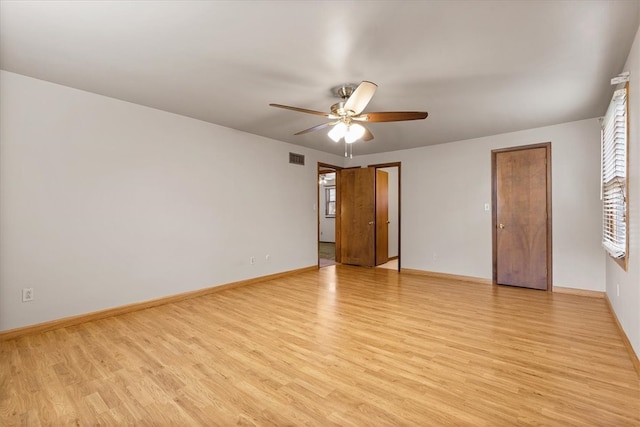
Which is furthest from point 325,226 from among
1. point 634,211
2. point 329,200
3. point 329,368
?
point 634,211

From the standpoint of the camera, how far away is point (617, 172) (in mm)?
2668

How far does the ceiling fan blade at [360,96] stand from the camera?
91.8 inches

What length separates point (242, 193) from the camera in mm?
4730

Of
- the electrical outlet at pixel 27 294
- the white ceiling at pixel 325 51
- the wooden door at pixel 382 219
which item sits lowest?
the electrical outlet at pixel 27 294

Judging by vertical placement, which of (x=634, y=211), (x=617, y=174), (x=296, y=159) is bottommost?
(x=634, y=211)

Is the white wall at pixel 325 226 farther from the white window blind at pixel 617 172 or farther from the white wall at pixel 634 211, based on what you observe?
the white wall at pixel 634 211

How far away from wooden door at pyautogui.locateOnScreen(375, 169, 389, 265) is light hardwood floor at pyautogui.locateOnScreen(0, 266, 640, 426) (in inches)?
110

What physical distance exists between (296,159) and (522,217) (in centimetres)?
390

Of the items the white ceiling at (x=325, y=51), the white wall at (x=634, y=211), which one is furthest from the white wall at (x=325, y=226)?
the white wall at (x=634, y=211)

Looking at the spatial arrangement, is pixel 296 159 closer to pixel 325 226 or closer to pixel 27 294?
pixel 27 294

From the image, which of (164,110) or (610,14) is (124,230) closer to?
(164,110)

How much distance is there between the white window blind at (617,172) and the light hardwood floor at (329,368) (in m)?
0.91

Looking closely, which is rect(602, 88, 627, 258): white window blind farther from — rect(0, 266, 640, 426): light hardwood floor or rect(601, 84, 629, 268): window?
rect(0, 266, 640, 426): light hardwood floor

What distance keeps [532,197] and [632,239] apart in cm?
239
